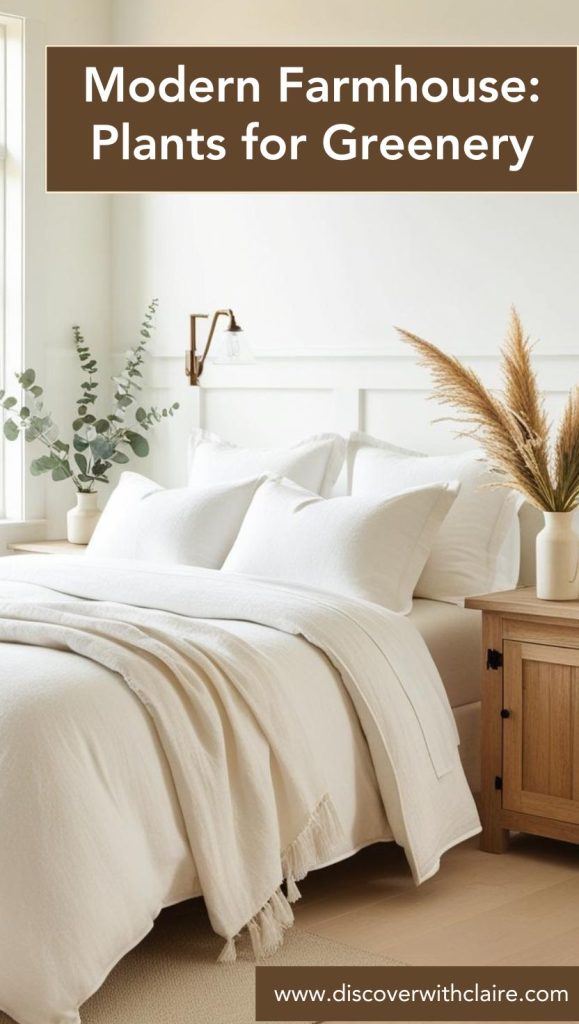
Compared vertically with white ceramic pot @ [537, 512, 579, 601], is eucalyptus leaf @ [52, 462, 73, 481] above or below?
above

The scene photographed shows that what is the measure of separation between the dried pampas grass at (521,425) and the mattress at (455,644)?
0.44 metres

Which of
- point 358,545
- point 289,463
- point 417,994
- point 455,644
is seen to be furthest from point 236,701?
point 289,463

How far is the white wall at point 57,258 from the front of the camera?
A: 19.0ft

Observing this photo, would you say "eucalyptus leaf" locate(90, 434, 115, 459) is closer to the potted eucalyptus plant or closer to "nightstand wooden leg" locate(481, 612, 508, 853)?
the potted eucalyptus plant

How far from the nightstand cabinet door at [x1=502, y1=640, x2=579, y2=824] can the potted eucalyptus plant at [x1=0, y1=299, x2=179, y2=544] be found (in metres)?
2.36

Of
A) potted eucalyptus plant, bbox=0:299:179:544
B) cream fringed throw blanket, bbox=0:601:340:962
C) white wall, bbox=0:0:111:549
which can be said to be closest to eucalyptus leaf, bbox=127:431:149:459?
potted eucalyptus plant, bbox=0:299:179:544

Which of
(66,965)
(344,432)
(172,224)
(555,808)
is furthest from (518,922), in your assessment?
(172,224)

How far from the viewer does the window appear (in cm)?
579

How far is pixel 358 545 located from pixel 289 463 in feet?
2.55

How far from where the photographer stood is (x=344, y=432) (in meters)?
5.07

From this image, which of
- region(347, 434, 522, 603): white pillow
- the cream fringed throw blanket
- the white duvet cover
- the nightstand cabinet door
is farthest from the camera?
region(347, 434, 522, 603): white pillow

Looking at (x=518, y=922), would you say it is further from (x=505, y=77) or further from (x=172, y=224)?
(x=172, y=224)

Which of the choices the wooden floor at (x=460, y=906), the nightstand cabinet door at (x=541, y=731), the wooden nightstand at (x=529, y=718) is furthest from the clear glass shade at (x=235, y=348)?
the wooden floor at (x=460, y=906)

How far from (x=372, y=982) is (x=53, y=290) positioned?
12.2 ft
